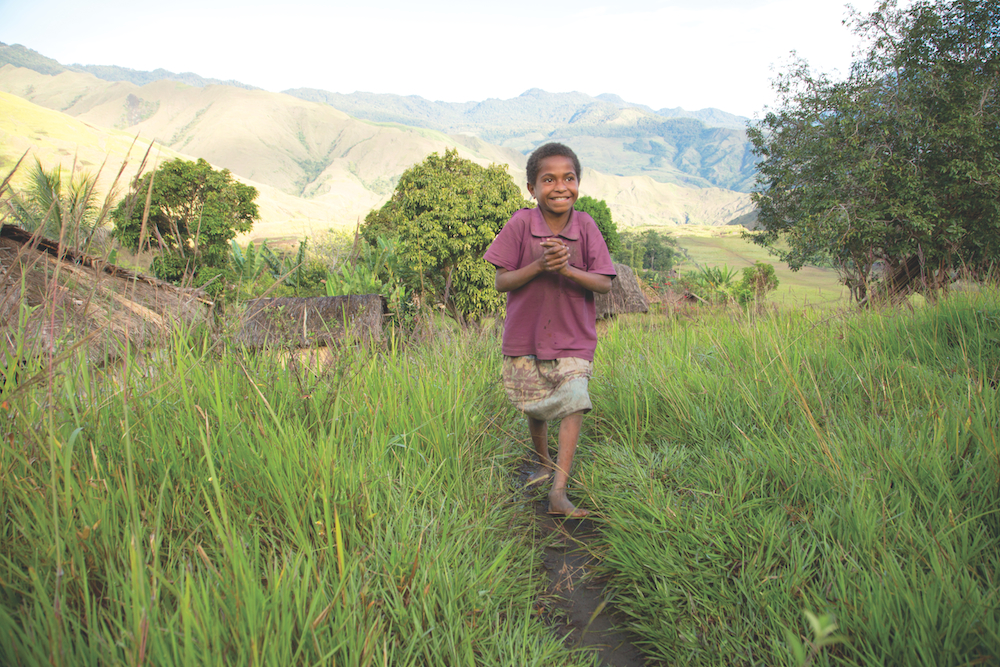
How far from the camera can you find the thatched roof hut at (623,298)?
10086 mm

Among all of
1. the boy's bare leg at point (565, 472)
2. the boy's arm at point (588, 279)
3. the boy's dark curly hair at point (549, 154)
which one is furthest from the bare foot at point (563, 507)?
Result: the boy's dark curly hair at point (549, 154)

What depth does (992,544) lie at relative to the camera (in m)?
1.62

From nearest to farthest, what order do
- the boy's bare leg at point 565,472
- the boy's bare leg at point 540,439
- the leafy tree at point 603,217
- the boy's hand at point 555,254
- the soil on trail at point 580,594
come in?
the soil on trail at point 580,594 < the boy's hand at point 555,254 < the boy's bare leg at point 565,472 < the boy's bare leg at point 540,439 < the leafy tree at point 603,217

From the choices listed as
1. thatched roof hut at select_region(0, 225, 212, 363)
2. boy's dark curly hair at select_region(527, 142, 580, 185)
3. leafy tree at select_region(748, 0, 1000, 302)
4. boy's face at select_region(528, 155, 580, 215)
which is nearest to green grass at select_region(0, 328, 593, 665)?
thatched roof hut at select_region(0, 225, 212, 363)

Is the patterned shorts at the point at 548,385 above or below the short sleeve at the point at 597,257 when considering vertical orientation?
below

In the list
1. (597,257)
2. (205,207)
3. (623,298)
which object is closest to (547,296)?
(597,257)

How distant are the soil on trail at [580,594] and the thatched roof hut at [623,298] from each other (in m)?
7.46

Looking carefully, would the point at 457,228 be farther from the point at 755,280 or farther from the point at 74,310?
the point at 755,280

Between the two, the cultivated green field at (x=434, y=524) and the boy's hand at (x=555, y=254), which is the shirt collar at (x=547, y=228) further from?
the cultivated green field at (x=434, y=524)

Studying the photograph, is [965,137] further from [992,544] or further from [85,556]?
[85,556]

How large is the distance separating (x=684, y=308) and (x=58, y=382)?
208 inches

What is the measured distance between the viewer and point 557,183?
271 centimetres

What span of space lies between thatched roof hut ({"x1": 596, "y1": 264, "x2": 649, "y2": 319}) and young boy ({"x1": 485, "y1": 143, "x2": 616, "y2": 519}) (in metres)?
7.00

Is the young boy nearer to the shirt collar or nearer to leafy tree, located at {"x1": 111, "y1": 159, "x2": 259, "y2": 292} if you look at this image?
the shirt collar
